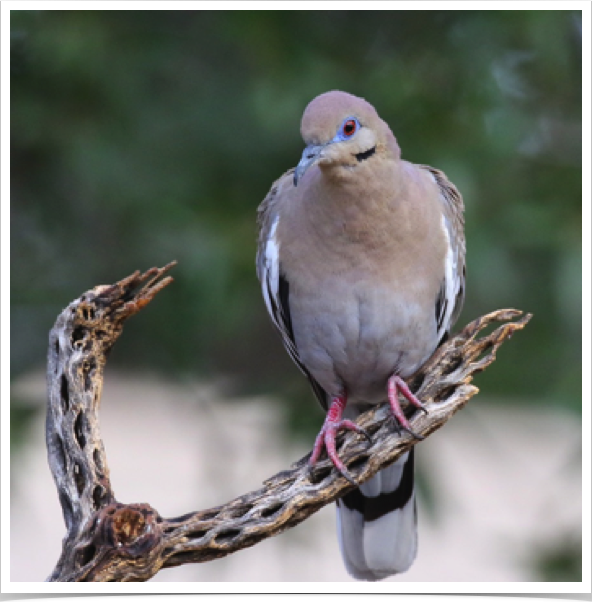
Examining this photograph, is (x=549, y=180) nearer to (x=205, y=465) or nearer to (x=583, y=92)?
(x=583, y=92)

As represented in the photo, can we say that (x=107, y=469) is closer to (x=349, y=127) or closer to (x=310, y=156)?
(x=310, y=156)

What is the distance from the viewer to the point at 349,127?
2996 mm

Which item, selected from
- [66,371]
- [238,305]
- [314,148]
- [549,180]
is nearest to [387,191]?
[314,148]

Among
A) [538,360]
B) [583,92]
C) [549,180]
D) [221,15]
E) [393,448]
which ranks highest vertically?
[221,15]

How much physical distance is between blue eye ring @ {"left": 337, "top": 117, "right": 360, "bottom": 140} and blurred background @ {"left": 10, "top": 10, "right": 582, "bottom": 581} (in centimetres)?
152

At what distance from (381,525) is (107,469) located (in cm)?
139

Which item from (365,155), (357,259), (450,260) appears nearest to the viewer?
(365,155)

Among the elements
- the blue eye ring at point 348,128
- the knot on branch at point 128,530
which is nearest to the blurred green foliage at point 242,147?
the blue eye ring at point 348,128

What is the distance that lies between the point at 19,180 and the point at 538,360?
2939 millimetres

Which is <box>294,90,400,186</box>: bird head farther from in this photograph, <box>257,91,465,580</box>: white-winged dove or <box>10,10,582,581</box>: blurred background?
<box>10,10,582,581</box>: blurred background

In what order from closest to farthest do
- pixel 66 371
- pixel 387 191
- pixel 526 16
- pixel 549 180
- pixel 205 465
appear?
pixel 66 371 → pixel 387 191 → pixel 526 16 → pixel 549 180 → pixel 205 465

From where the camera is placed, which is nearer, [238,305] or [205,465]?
[238,305]

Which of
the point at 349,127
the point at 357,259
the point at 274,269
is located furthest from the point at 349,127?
the point at 274,269

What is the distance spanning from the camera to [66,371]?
284 centimetres
